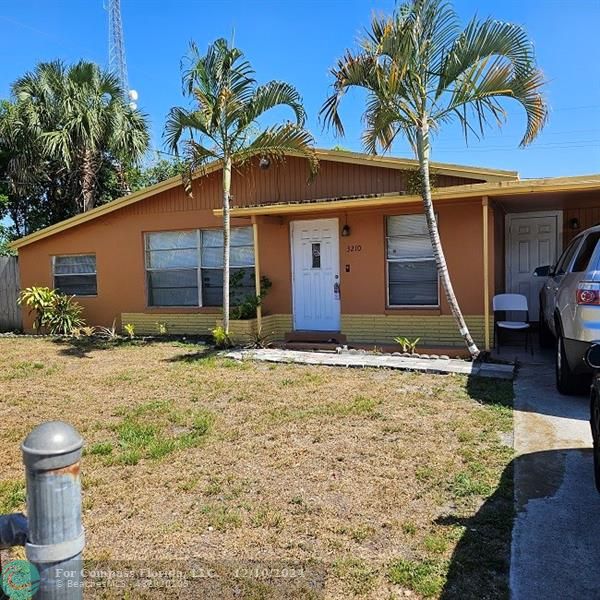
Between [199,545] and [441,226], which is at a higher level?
[441,226]

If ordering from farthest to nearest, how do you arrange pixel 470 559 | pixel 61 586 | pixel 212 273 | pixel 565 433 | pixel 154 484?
pixel 212 273 < pixel 565 433 < pixel 154 484 < pixel 470 559 < pixel 61 586

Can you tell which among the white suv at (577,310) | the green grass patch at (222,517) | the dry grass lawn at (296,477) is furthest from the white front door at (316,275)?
the green grass patch at (222,517)

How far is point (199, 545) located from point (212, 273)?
8.93 m

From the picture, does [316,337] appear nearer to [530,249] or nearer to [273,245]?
[273,245]

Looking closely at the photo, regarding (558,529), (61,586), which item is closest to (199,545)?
(61,586)

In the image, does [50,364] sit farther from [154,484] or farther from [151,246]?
[154,484]

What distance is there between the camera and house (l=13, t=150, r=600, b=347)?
29.8ft

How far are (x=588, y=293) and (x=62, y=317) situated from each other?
11.1m

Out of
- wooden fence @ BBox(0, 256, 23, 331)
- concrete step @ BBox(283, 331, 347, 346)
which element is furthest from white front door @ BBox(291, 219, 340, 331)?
wooden fence @ BBox(0, 256, 23, 331)

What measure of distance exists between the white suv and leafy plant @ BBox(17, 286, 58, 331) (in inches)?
427

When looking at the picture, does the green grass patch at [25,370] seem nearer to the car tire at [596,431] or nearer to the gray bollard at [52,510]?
the gray bollard at [52,510]

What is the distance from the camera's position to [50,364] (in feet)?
29.0

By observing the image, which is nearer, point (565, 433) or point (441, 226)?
point (565, 433)

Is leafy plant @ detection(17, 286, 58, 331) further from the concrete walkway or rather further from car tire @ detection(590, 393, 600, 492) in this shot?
car tire @ detection(590, 393, 600, 492)
